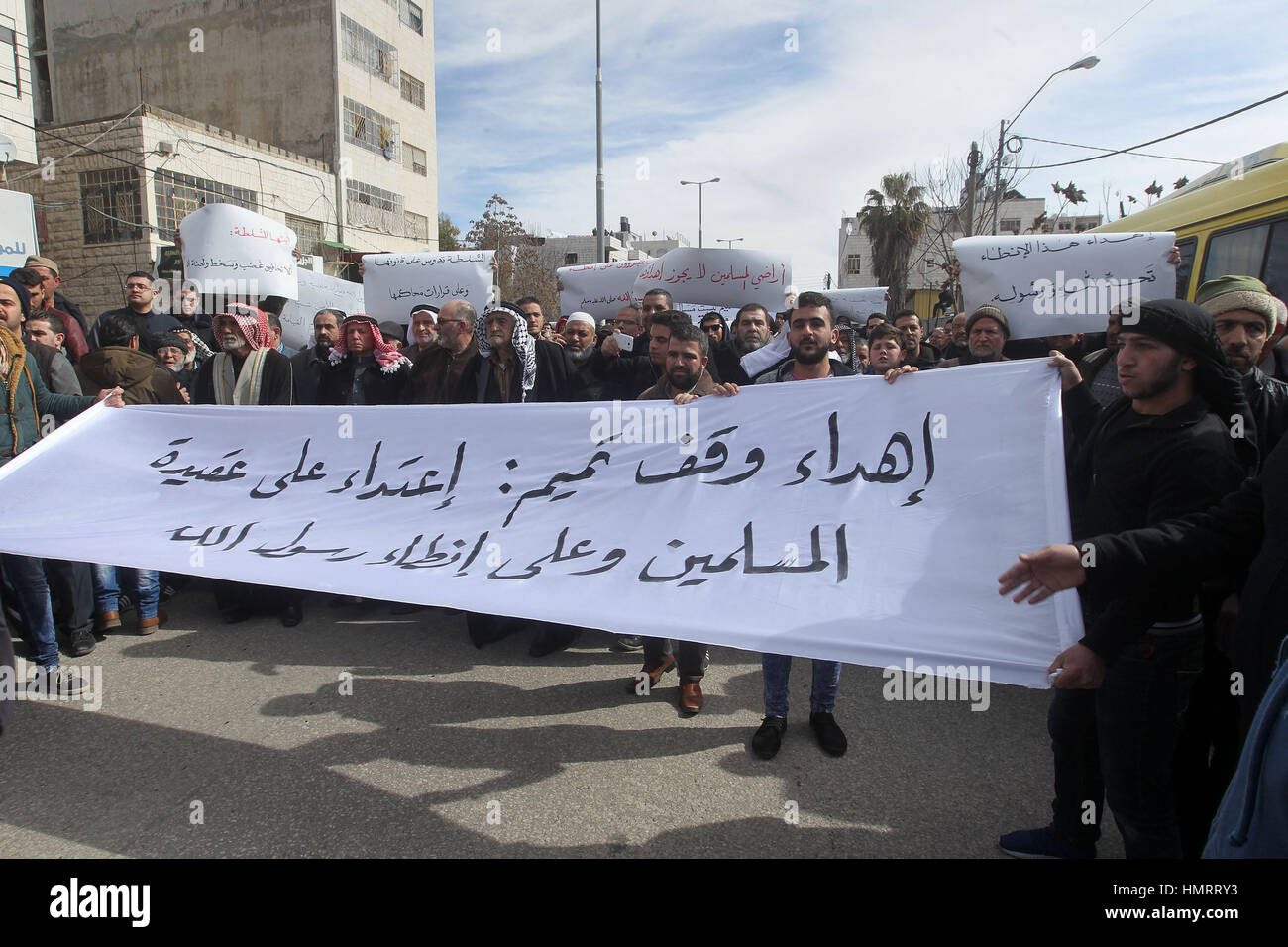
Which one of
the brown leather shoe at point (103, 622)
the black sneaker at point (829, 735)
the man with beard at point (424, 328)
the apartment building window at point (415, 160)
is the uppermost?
the apartment building window at point (415, 160)

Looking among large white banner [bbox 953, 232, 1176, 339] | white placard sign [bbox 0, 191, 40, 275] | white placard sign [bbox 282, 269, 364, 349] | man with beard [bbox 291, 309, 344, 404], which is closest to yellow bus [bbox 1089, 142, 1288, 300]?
large white banner [bbox 953, 232, 1176, 339]

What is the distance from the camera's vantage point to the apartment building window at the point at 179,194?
1894cm

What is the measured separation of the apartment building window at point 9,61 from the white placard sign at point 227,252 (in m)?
15.9

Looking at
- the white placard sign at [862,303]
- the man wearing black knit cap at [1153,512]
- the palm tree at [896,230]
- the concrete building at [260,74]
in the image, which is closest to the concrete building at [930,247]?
the palm tree at [896,230]

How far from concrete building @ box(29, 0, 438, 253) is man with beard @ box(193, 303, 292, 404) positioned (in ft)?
77.1

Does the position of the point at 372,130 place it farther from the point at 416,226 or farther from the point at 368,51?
the point at 416,226

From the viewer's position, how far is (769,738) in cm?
308

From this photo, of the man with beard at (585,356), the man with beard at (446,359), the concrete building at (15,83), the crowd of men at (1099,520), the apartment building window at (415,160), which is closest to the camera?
the crowd of men at (1099,520)

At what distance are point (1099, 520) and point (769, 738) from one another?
5.16 feet

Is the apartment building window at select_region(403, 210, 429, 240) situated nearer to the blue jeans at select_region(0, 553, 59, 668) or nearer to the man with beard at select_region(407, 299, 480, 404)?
the man with beard at select_region(407, 299, 480, 404)

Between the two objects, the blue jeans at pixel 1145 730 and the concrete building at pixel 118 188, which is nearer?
the blue jeans at pixel 1145 730

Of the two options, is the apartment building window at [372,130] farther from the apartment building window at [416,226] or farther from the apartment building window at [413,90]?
the apartment building window at [416,226]

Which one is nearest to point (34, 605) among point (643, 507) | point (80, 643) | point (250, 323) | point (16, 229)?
point (80, 643)
